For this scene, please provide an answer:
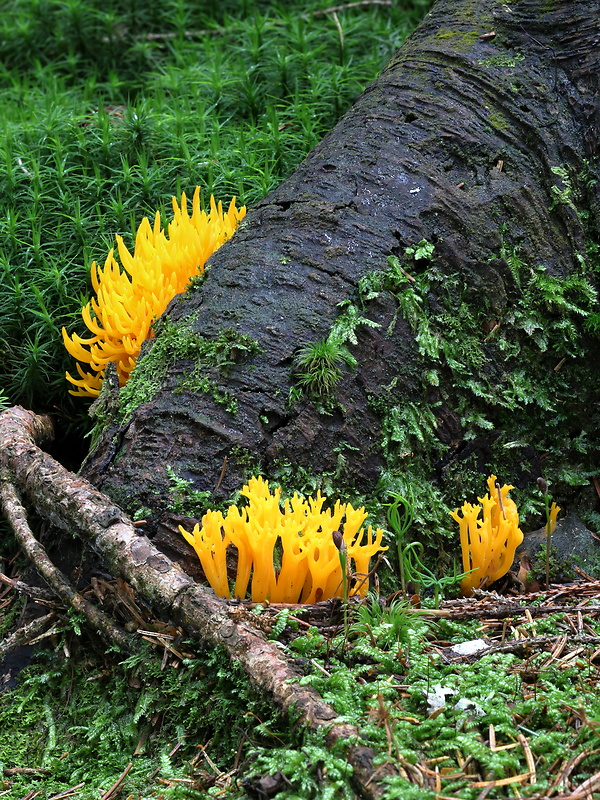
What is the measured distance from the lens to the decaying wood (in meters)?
1.87

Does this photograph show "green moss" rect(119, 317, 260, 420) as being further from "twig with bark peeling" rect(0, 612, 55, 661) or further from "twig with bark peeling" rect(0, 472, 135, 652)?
"twig with bark peeling" rect(0, 612, 55, 661)

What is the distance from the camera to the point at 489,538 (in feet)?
9.27

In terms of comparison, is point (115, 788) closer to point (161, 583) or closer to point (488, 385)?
point (161, 583)

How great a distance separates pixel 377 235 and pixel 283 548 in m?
1.42

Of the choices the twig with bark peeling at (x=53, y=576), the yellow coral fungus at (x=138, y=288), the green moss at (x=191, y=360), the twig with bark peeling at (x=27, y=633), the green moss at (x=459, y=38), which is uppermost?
the green moss at (x=459, y=38)

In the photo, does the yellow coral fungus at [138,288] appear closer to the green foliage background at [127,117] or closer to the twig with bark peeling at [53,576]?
the green foliage background at [127,117]

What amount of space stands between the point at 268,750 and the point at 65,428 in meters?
2.39

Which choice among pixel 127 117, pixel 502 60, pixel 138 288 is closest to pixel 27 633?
pixel 138 288

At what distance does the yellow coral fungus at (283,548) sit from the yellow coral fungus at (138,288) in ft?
3.59

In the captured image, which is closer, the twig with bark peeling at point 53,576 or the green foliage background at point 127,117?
the twig with bark peeling at point 53,576

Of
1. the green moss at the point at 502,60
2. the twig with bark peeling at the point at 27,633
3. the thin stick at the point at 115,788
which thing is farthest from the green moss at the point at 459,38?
the thin stick at the point at 115,788

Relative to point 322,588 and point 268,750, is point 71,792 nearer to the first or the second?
point 268,750

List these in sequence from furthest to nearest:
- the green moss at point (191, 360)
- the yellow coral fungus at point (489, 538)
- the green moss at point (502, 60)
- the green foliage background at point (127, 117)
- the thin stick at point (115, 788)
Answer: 1. the green foliage background at point (127, 117)
2. the green moss at point (502, 60)
3. the green moss at point (191, 360)
4. the yellow coral fungus at point (489, 538)
5. the thin stick at point (115, 788)

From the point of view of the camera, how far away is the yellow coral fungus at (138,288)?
3.28m
